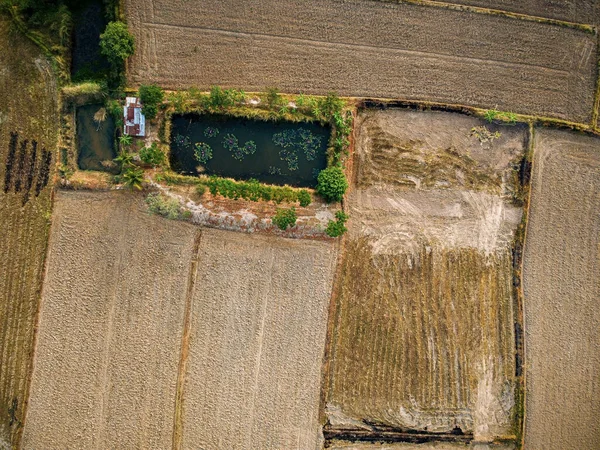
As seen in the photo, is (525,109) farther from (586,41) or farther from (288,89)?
(288,89)

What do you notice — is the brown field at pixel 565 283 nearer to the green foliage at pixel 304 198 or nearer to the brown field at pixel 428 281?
the brown field at pixel 428 281

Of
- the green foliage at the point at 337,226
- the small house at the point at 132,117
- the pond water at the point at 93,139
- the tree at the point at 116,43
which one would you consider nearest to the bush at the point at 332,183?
the green foliage at the point at 337,226

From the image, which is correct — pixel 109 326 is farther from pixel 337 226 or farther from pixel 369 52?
pixel 369 52

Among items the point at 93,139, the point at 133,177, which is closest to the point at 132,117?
the point at 93,139

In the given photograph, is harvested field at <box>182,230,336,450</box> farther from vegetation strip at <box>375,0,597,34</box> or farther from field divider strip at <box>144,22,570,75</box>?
vegetation strip at <box>375,0,597,34</box>

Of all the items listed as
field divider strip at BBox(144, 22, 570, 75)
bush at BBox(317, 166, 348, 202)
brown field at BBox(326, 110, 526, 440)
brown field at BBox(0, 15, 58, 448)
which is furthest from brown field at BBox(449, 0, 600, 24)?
brown field at BBox(0, 15, 58, 448)
